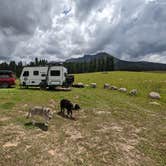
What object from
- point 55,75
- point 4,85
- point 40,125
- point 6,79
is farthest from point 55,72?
point 40,125

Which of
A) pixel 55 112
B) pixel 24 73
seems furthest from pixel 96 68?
pixel 55 112

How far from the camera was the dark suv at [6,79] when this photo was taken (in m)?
24.3

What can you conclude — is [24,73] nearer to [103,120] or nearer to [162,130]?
[103,120]

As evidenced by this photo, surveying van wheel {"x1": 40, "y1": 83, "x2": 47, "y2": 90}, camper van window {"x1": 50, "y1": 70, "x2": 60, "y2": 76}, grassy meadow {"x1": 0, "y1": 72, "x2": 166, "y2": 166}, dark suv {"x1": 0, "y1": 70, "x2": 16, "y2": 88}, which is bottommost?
grassy meadow {"x1": 0, "y1": 72, "x2": 166, "y2": 166}

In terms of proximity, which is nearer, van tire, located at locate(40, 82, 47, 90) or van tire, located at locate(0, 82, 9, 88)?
van tire, located at locate(40, 82, 47, 90)

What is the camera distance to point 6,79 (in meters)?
24.4

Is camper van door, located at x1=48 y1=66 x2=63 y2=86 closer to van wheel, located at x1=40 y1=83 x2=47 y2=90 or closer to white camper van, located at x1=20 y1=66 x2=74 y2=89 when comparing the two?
white camper van, located at x1=20 y1=66 x2=74 y2=89

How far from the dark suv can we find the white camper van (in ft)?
7.71

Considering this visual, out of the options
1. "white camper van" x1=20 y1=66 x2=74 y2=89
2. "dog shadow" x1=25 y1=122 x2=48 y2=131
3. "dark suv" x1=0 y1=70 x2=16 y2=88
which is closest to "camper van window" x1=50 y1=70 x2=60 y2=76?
"white camper van" x1=20 y1=66 x2=74 y2=89

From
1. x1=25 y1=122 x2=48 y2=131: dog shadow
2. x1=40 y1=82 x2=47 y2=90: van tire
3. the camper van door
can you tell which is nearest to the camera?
x1=25 y1=122 x2=48 y2=131: dog shadow

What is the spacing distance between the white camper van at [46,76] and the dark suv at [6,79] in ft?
7.71

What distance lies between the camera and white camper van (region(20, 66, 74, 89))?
22.7 metres

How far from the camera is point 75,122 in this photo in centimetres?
992

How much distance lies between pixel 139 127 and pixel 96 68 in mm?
97687
